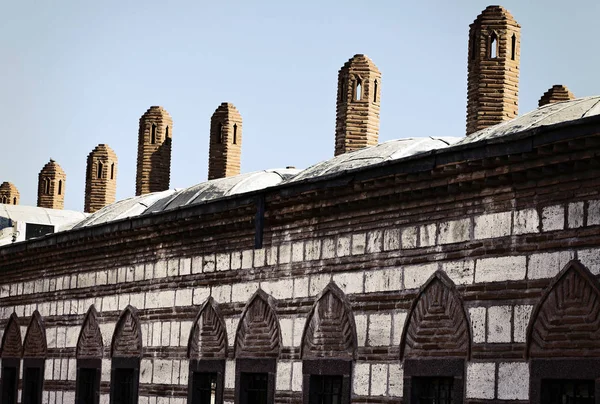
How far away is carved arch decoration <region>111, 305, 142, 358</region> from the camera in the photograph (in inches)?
719

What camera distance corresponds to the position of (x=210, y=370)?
53.5 feet

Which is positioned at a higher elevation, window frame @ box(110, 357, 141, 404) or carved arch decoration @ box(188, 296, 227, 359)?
carved arch decoration @ box(188, 296, 227, 359)

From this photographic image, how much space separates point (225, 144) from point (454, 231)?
496 inches

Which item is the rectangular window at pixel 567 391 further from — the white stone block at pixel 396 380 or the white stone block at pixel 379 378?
the white stone block at pixel 379 378

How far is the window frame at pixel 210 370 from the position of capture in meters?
16.0

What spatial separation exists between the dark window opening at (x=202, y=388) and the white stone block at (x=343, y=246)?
143 inches

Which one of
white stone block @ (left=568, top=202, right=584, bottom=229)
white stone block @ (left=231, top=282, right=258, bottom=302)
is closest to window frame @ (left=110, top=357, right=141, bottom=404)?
white stone block @ (left=231, top=282, right=258, bottom=302)

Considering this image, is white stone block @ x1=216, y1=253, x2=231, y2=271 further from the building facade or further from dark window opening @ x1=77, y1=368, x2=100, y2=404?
dark window opening @ x1=77, y1=368, x2=100, y2=404

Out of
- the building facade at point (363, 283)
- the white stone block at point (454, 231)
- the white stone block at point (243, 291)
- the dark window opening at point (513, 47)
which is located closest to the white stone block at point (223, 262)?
the building facade at point (363, 283)

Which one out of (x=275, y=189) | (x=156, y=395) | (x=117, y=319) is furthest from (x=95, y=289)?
(x=275, y=189)

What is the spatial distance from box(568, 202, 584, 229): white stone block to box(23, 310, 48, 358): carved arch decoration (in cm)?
1271

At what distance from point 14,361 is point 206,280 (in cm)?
741

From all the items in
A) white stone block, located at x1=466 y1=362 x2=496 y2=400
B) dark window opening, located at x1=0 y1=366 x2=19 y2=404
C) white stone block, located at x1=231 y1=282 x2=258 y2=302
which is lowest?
dark window opening, located at x1=0 y1=366 x2=19 y2=404

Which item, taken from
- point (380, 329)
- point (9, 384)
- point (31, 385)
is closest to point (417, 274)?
point (380, 329)
